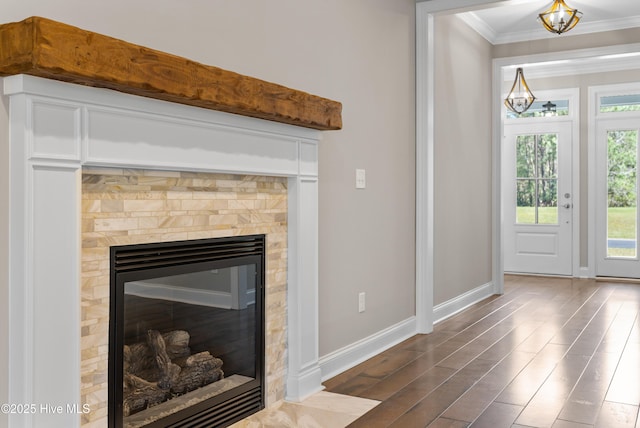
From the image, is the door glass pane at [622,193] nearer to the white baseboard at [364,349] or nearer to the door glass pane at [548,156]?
the door glass pane at [548,156]

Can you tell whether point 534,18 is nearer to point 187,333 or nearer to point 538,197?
point 538,197

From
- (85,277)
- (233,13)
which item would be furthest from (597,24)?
(85,277)

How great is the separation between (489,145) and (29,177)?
5.38 metres

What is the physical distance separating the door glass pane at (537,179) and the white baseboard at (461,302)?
205 centimetres

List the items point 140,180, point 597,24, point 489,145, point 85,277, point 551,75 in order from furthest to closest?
point 551,75, point 489,145, point 597,24, point 140,180, point 85,277

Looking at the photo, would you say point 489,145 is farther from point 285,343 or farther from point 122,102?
point 122,102

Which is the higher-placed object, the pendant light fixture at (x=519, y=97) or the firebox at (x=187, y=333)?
the pendant light fixture at (x=519, y=97)

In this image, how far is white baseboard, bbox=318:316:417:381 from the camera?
3.31 metres

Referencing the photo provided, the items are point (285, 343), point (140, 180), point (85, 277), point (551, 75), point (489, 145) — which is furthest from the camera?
point (551, 75)

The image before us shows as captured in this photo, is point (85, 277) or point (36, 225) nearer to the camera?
point (36, 225)

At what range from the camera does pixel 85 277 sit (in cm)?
187

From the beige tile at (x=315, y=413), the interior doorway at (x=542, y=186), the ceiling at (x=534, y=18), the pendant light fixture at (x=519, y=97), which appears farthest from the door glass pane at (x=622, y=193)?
the beige tile at (x=315, y=413)

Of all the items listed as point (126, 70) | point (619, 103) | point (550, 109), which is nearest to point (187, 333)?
point (126, 70)

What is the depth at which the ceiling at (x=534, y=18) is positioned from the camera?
5.47 m
